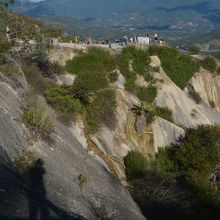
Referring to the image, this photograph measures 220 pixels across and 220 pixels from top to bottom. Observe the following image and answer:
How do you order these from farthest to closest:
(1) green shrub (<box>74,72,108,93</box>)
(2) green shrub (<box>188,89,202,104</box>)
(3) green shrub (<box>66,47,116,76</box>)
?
1. (2) green shrub (<box>188,89,202,104</box>)
2. (3) green shrub (<box>66,47,116,76</box>)
3. (1) green shrub (<box>74,72,108,93</box>)

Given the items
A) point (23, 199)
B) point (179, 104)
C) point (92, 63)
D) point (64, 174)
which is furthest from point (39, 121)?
point (179, 104)

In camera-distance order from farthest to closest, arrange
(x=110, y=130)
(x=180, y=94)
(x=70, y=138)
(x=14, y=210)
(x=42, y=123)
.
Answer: (x=180, y=94) → (x=110, y=130) → (x=70, y=138) → (x=42, y=123) → (x=14, y=210)

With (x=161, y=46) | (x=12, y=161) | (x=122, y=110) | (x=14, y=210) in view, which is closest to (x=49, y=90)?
(x=122, y=110)

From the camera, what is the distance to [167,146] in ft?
94.8

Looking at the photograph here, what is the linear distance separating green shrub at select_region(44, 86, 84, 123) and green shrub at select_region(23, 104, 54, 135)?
566cm

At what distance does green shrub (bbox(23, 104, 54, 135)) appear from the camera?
642 inches

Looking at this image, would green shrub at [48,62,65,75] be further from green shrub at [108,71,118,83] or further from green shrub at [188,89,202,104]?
green shrub at [188,89,202,104]

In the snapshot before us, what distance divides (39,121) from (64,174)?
1918mm

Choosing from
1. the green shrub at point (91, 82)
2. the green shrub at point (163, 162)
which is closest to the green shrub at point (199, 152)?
the green shrub at point (163, 162)

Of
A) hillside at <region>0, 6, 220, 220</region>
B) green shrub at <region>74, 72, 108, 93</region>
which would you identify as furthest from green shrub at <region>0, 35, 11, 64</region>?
green shrub at <region>74, 72, 108, 93</region>

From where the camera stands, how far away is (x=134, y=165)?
23.7 m

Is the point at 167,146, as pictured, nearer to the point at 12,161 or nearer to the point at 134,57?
the point at 134,57

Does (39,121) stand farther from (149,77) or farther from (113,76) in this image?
(149,77)

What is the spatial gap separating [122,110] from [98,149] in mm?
4944
